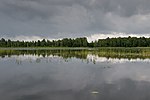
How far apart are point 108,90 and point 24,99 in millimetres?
4840

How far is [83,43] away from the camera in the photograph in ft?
559

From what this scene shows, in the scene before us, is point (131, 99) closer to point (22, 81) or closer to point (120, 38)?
point (22, 81)

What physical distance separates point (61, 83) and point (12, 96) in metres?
4.89

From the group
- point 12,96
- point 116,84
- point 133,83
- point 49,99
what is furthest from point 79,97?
point 133,83

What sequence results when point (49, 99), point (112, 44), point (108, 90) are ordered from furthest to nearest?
point (112, 44), point (108, 90), point (49, 99)

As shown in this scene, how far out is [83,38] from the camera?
172m

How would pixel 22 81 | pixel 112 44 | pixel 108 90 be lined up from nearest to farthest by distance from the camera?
pixel 108 90 < pixel 22 81 < pixel 112 44

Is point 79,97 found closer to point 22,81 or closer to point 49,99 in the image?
point 49,99

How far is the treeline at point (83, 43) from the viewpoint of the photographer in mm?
161250

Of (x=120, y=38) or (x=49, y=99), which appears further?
(x=120, y=38)

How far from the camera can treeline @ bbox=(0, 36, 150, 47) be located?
6348 inches

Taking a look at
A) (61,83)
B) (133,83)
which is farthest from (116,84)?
(61,83)

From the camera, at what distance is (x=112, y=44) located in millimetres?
166625

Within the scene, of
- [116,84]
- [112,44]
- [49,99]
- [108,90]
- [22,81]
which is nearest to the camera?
[49,99]
